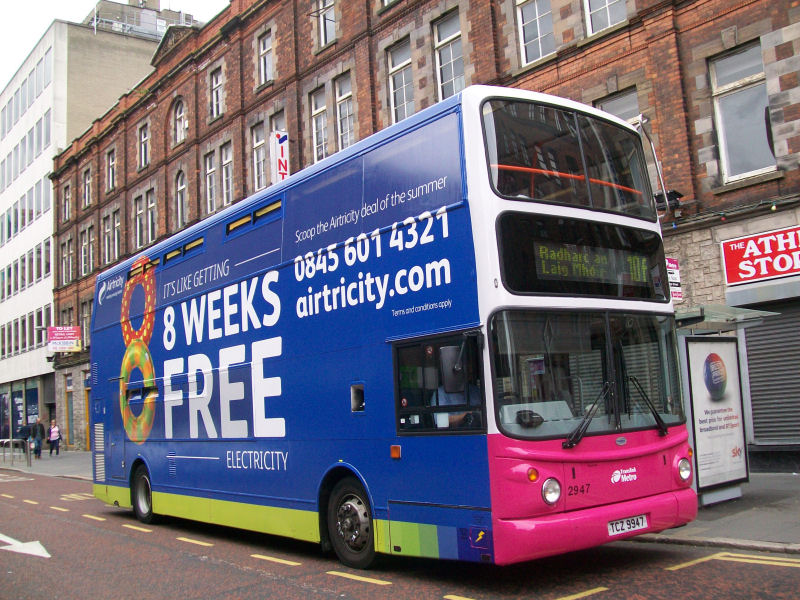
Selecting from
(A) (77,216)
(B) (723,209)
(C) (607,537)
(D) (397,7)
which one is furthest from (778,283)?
(A) (77,216)

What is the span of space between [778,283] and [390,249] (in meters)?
8.83

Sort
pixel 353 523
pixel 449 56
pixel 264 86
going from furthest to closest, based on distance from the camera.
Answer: pixel 264 86, pixel 449 56, pixel 353 523

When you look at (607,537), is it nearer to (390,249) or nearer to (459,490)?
(459,490)

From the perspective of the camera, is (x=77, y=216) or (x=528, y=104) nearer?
(x=528, y=104)

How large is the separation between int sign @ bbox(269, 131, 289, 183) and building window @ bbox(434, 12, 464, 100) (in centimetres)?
669

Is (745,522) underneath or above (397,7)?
underneath

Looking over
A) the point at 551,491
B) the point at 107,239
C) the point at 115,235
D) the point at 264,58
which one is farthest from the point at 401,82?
the point at 107,239

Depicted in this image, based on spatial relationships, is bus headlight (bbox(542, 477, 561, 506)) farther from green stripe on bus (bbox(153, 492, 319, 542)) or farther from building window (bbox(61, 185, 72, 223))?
building window (bbox(61, 185, 72, 223))

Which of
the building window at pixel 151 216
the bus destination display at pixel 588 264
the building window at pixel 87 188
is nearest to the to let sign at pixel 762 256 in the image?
the bus destination display at pixel 588 264

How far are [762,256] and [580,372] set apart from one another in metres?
8.55

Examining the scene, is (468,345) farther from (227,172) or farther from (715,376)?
(227,172)

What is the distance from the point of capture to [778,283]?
1370 centimetres

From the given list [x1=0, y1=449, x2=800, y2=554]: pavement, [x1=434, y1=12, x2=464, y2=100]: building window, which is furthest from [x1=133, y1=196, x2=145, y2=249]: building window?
[x1=0, y1=449, x2=800, y2=554]: pavement

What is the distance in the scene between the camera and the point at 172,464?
39.9 ft
